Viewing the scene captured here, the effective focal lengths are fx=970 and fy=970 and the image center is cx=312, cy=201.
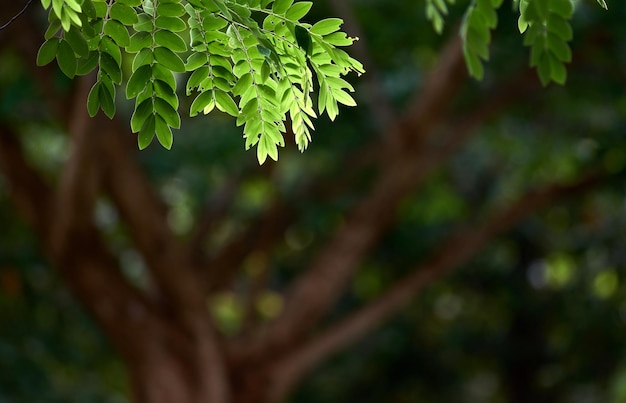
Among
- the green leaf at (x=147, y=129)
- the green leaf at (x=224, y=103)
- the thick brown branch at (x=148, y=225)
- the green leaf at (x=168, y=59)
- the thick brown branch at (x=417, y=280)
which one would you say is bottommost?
the thick brown branch at (x=417, y=280)

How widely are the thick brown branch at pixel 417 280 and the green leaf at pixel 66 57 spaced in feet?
14.8

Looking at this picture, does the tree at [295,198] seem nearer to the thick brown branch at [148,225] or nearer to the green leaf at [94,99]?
the thick brown branch at [148,225]

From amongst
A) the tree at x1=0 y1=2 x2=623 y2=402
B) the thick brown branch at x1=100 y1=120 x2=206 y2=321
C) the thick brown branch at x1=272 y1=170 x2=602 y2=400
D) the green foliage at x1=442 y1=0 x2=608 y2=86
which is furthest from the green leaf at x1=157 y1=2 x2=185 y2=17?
the thick brown branch at x1=272 y1=170 x2=602 y2=400

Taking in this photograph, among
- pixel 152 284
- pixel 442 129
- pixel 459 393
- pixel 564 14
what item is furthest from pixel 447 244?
pixel 564 14

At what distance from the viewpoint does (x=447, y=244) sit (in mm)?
6066

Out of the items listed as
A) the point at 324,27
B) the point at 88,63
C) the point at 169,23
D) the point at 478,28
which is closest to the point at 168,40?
the point at 169,23

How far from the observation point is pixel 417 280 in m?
6.07

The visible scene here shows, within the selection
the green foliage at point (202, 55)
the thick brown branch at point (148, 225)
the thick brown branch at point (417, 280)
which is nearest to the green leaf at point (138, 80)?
the green foliage at point (202, 55)

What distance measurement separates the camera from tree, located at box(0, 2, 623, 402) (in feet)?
17.0

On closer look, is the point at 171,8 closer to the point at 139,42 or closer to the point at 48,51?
the point at 139,42

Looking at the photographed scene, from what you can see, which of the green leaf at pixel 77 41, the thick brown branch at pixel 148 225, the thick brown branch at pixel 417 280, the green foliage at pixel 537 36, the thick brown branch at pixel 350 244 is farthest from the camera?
the thick brown branch at pixel 417 280

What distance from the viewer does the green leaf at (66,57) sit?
1.55m

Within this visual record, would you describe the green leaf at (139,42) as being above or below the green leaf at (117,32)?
below

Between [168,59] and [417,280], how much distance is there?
183 inches
